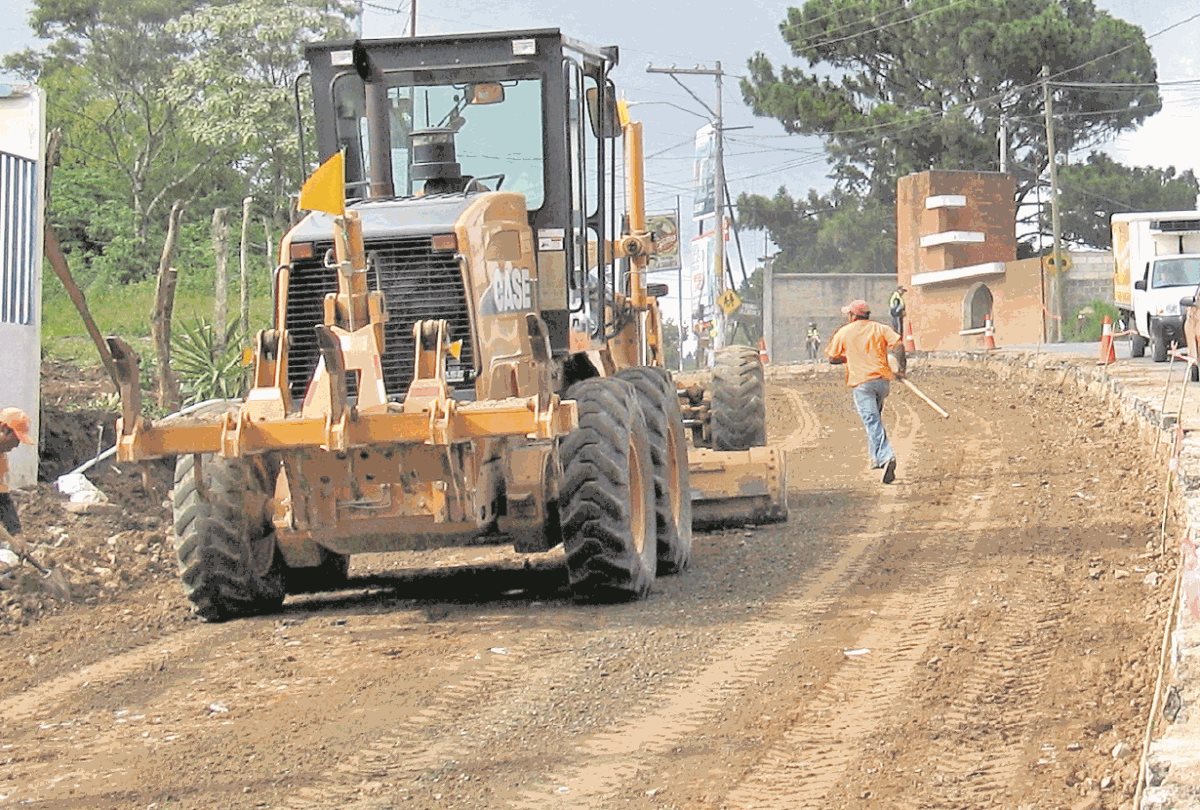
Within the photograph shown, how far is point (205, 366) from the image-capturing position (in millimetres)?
20500

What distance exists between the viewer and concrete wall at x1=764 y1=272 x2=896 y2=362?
7669 centimetres

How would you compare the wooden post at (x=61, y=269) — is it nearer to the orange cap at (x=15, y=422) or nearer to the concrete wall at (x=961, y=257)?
the orange cap at (x=15, y=422)

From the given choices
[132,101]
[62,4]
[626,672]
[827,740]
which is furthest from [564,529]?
[62,4]

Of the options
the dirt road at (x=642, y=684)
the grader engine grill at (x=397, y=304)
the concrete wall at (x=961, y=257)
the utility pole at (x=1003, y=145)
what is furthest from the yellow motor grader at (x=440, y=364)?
the utility pole at (x=1003, y=145)

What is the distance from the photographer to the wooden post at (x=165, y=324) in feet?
57.6

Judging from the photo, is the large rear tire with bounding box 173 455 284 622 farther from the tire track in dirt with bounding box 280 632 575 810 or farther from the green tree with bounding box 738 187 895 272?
the green tree with bounding box 738 187 895 272

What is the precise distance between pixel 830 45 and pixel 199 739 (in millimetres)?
72219

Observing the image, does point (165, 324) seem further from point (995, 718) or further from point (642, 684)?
point (995, 718)

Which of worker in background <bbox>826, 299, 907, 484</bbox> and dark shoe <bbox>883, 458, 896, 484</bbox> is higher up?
worker in background <bbox>826, 299, 907, 484</bbox>

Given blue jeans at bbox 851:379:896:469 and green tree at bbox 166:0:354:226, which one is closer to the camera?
blue jeans at bbox 851:379:896:469

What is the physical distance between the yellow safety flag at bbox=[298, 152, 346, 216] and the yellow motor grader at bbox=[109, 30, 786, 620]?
0.04 feet

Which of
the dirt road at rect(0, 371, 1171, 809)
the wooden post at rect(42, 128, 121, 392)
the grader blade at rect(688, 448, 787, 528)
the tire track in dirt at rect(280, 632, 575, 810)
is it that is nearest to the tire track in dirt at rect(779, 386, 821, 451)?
the grader blade at rect(688, 448, 787, 528)

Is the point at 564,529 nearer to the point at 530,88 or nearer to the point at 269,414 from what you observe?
the point at 269,414

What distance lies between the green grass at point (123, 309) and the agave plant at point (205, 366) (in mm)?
7293
